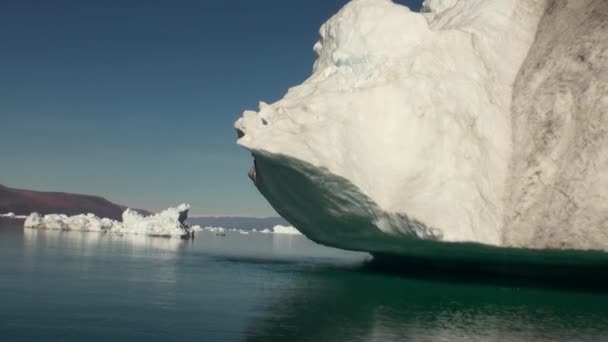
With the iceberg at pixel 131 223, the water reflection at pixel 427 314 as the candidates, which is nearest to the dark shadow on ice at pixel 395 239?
the water reflection at pixel 427 314

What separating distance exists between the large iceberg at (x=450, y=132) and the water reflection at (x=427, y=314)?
1.82 meters

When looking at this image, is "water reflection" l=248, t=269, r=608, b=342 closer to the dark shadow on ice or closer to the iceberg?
the dark shadow on ice

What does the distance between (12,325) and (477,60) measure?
17.0 m

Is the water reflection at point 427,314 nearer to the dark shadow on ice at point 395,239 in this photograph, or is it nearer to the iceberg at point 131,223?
the dark shadow on ice at point 395,239

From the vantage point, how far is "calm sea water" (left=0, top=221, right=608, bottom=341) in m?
10.8

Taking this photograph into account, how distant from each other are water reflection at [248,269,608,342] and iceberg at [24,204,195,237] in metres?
39.0

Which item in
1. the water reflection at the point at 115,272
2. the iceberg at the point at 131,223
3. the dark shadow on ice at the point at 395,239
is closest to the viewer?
the water reflection at the point at 115,272

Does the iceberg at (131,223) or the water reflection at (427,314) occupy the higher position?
the iceberg at (131,223)

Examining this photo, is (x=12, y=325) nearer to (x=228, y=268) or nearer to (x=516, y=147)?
(x=228, y=268)

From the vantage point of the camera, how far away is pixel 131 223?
6128 cm

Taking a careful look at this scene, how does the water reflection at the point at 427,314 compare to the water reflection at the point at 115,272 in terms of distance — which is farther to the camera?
the water reflection at the point at 115,272

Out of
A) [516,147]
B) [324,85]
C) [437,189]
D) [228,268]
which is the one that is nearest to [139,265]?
[228,268]

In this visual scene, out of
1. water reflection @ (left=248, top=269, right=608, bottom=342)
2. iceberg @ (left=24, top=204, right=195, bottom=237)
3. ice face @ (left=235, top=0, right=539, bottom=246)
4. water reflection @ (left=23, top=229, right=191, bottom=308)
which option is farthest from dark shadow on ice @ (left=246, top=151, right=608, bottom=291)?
iceberg @ (left=24, top=204, right=195, bottom=237)

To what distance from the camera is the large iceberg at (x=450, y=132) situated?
57.8ft
